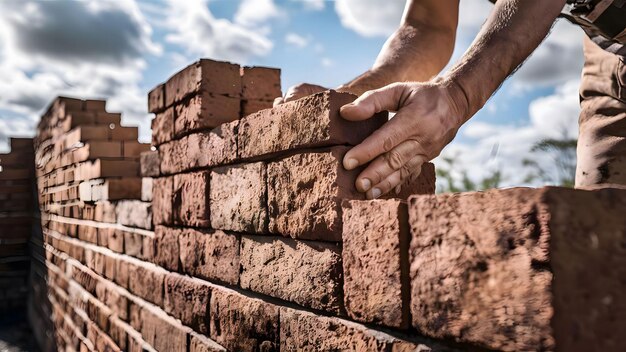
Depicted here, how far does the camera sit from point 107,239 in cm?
327

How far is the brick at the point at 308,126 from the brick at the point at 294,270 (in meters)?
0.28

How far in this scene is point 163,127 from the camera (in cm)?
246

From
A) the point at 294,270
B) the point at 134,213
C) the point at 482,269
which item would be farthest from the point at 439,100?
the point at 134,213

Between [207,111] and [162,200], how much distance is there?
1.92 feet

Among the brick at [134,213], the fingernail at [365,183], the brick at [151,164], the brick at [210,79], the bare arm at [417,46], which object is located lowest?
the brick at [134,213]

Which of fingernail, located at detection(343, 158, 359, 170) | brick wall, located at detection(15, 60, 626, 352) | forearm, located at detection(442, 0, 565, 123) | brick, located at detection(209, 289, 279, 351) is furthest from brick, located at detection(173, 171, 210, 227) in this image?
forearm, located at detection(442, 0, 565, 123)

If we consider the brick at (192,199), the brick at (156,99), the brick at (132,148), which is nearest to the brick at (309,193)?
the brick at (192,199)

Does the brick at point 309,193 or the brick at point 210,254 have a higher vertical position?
the brick at point 309,193

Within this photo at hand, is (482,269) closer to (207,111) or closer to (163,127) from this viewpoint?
(207,111)

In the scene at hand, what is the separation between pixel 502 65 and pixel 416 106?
10.4 inches

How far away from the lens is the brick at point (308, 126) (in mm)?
1309

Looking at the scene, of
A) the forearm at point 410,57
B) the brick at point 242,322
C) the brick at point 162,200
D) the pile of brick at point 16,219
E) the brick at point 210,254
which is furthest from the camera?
the pile of brick at point 16,219

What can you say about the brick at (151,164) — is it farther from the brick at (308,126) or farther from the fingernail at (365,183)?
the fingernail at (365,183)

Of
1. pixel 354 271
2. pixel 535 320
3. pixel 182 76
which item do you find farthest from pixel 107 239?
pixel 535 320
